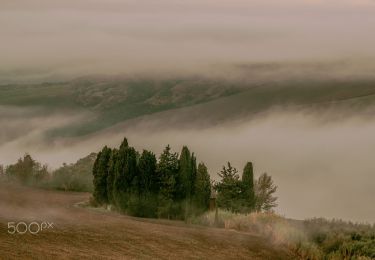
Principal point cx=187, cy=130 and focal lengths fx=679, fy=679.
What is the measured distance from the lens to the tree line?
157 feet

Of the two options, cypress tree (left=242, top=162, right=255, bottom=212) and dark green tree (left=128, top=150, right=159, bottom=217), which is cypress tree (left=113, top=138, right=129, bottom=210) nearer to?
dark green tree (left=128, top=150, right=159, bottom=217)

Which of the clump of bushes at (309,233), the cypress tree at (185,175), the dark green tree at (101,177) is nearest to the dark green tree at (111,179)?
the dark green tree at (101,177)

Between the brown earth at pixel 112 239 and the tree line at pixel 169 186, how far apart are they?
3.70 m

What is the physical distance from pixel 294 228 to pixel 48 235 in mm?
15451

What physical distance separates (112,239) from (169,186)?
1558 centimetres

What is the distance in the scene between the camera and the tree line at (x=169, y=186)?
4794 cm

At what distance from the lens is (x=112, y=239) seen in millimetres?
33281
